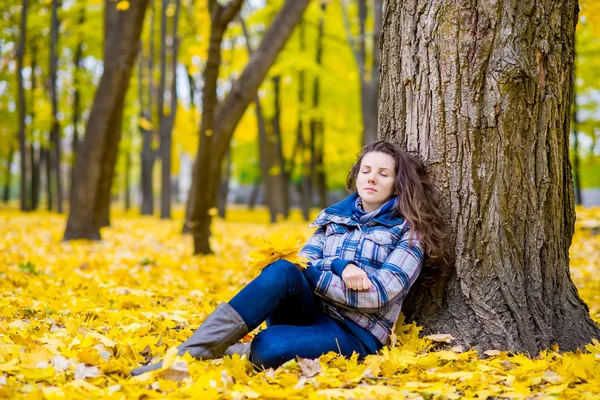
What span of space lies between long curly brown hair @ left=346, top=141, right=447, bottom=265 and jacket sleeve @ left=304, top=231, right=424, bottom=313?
137 millimetres

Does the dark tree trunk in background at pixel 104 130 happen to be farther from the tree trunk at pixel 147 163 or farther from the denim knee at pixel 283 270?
the tree trunk at pixel 147 163

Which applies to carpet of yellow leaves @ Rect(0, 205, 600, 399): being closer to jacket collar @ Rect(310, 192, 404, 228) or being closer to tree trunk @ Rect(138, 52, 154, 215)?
jacket collar @ Rect(310, 192, 404, 228)

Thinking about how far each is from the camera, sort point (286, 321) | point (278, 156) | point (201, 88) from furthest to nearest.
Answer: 1. point (278, 156)
2. point (201, 88)
3. point (286, 321)

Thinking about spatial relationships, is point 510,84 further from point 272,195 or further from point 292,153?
point 292,153

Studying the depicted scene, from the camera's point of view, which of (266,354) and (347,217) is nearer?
(266,354)

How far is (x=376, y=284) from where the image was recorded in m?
2.67

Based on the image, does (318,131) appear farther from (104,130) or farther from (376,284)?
(376,284)

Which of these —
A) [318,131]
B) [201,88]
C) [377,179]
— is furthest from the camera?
[318,131]

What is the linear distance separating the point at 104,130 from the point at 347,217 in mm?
6158

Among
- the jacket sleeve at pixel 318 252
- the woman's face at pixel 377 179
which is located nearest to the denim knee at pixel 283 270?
the jacket sleeve at pixel 318 252

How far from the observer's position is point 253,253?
2.77 metres

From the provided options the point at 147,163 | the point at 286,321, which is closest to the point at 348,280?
the point at 286,321

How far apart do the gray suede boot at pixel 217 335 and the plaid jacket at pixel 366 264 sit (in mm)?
451

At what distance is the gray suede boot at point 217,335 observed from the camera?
2445 millimetres
